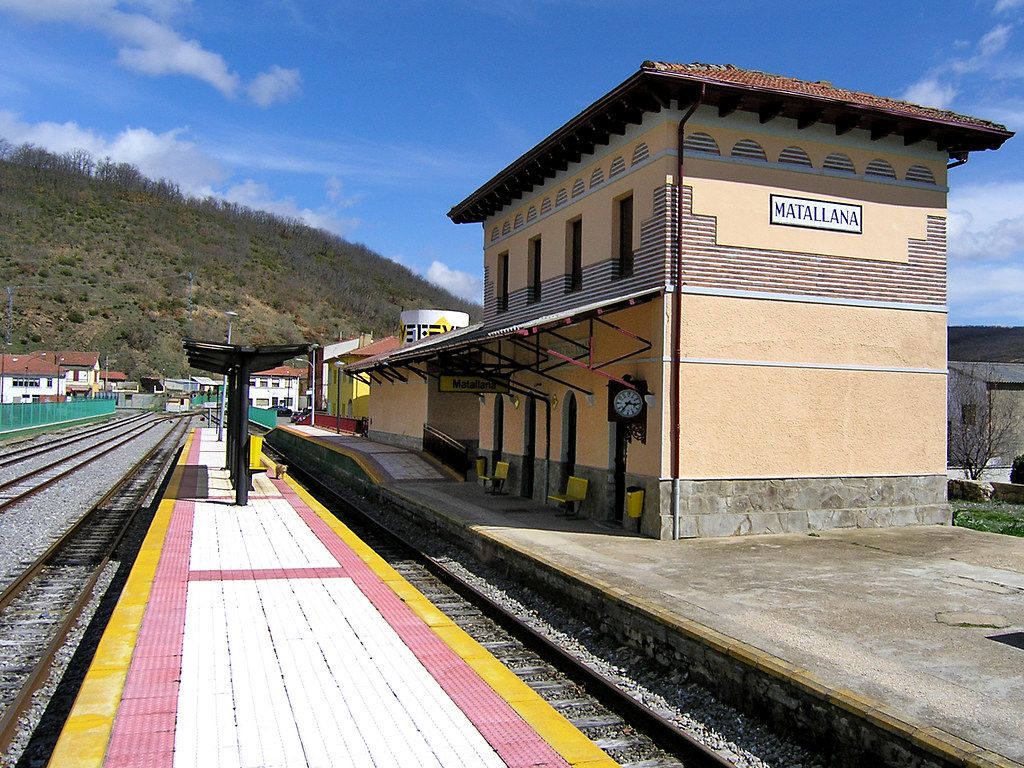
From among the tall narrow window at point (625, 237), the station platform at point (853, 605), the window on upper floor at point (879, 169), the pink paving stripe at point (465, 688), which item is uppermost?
the window on upper floor at point (879, 169)

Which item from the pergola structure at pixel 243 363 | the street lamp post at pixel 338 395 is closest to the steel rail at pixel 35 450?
the street lamp post at pixel 338 395

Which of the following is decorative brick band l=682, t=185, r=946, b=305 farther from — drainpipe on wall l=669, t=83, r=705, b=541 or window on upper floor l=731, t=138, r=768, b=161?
window on upper floor l=731, t=138, r=768, b=161

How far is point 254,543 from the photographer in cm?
1122

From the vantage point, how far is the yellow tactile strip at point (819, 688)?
450 cm

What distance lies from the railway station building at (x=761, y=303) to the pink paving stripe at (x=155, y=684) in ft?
19.4

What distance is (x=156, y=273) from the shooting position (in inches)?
4739

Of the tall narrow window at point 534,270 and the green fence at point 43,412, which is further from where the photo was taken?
the green fence at point 43,412

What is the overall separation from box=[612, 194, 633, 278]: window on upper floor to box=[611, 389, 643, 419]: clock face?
221 centimetres

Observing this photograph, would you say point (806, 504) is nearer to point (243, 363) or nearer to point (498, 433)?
point (498, 433)

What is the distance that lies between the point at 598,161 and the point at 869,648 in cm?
964

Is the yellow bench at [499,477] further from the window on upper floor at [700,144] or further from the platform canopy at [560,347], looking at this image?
the window on upper floor at [700,144]

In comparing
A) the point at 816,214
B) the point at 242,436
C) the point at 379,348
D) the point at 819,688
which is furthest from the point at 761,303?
the point at 379,348

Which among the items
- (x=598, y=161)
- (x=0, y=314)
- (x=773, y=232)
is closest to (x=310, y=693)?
(x=773, y=232)

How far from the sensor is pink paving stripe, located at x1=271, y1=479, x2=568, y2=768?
4895 millimetres
